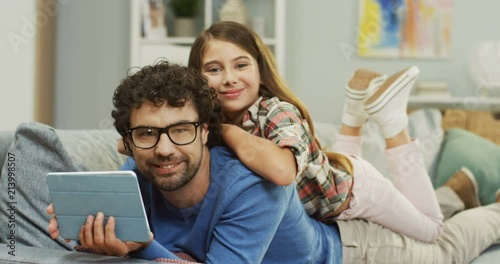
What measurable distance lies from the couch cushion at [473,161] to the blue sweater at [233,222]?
45.0 inches

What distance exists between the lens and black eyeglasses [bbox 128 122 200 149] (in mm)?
1475

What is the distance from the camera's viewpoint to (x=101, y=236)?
4.48 feet

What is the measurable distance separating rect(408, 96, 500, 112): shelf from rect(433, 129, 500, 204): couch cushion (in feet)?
2.34

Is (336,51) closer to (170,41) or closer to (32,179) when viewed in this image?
(170,41)

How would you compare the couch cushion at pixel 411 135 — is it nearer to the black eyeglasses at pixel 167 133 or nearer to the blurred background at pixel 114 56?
the blurred background at pixel 114 56

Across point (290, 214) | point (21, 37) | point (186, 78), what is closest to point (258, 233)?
point (290, 214)

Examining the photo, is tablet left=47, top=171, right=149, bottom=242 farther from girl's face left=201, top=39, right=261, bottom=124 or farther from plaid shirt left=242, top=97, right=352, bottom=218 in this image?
girl's face left=201, top=39, right=261, bottom=124

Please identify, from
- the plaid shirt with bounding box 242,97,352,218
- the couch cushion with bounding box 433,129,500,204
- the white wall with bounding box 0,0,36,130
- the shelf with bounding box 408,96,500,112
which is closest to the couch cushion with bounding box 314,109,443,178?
the couch cushion with bounding box 433,129,500,204

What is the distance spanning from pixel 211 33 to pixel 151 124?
517 mm

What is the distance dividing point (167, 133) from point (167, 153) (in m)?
0.04

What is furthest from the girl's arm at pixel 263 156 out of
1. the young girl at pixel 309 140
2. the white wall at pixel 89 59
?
the white wall at pixel 89 59

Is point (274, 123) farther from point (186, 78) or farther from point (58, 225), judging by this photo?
point (58, 225)

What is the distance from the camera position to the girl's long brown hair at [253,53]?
6.22ft

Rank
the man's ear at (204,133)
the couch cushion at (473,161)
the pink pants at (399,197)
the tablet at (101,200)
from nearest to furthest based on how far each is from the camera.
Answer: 1. the tablet at (101,200)
2. the man's ear at (204,133)
3. the pink pants at (399,197)
4. the couch cushion at (473,161)
